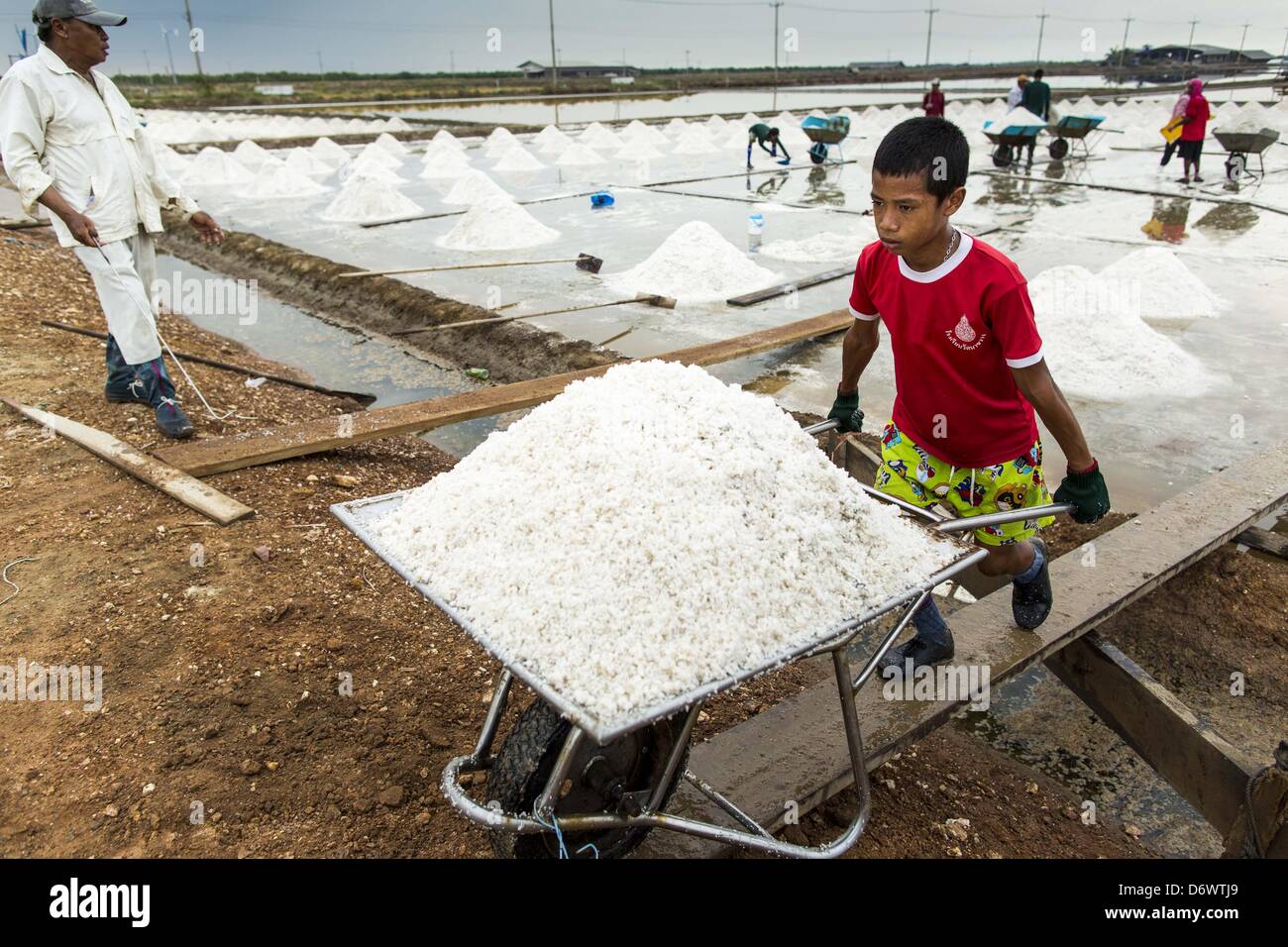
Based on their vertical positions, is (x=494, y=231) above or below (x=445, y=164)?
below

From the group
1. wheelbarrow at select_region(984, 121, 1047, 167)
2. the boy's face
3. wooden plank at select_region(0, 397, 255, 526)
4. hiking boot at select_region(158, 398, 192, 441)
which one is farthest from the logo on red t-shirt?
wheelbarrow at select_region(984, 121, 1047, 167)

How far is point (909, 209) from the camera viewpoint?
185 cm

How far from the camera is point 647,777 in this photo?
1707 mm

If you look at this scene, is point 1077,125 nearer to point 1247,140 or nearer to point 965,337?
point 1247,140

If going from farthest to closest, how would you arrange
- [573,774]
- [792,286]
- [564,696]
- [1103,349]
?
[792,286]
[1103,349]
[573,774]
[564,696]

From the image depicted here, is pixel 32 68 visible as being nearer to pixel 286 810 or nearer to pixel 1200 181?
pixel 286 810

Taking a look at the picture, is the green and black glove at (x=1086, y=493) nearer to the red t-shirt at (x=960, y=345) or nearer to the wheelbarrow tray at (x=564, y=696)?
the red t-shirt at (x=960, y=345)

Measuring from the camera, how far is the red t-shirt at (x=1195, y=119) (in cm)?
1147

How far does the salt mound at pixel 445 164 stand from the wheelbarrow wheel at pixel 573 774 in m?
13.9

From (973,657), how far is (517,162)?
47.6 ft

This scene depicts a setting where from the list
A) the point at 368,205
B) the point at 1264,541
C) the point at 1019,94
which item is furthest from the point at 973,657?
the point at 1019,94

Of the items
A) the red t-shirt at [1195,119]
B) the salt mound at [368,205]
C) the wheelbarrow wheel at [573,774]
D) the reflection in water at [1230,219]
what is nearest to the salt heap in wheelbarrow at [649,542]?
the wheelbarrow wheel at [573,774]

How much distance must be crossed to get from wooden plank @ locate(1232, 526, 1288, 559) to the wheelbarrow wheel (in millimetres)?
2593

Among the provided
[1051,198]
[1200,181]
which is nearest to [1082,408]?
[1051,198]
